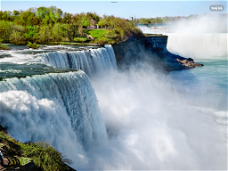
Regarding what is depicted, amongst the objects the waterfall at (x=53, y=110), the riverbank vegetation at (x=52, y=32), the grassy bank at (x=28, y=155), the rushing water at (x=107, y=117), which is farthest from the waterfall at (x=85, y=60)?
the grassy bank at (x=28, y=155)

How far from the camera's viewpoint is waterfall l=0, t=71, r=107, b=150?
6.37 metres

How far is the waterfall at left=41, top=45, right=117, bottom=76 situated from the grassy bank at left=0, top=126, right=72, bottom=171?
831cm

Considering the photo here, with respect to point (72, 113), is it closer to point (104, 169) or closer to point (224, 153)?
point (104, 169)

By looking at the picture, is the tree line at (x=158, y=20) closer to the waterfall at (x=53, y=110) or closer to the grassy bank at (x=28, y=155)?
the waterfall at (x=53, y=110)

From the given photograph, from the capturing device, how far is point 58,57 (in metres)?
14.7

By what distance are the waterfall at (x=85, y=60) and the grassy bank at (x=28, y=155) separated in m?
8.31

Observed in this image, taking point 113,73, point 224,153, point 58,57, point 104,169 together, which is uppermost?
point 58,57

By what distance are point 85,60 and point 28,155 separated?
41.5 feet

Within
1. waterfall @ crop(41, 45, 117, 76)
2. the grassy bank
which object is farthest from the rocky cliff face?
the grassy bank

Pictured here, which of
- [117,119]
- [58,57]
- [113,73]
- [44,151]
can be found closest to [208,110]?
[117,119]

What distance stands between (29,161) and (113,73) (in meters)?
16.9

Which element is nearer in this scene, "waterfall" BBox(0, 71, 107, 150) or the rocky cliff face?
"waterfall" BBox(0, 71, 107, 150)

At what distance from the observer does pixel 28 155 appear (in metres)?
5.20

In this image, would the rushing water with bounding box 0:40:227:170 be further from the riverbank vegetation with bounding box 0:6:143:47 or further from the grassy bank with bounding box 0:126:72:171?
the riverbank vegetation with bounding box 0:6:143:47
